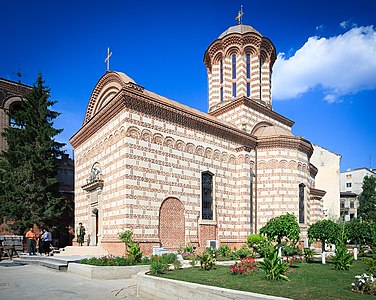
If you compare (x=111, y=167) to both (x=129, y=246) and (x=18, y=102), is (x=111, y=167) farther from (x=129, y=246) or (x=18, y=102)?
(x=18, y=102)

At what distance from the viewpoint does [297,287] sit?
25.5ft

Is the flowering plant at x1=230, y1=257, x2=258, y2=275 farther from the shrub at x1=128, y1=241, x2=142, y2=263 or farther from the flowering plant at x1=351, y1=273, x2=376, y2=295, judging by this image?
the shrub at x1=128, y1=241, x2=142, y2=263

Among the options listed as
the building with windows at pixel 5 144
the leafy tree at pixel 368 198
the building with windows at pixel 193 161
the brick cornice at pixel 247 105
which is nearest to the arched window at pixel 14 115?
the building with windows at pixel 5 144

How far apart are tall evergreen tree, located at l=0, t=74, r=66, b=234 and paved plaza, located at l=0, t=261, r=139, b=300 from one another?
35.1 ft

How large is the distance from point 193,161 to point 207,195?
6.45 ft

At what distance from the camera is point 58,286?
9641mm

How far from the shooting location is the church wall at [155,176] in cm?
1467

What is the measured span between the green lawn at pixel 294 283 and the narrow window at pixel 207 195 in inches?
276

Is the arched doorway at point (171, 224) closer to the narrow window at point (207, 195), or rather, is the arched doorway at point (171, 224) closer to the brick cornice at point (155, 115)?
the narrow window at point (207, 195)

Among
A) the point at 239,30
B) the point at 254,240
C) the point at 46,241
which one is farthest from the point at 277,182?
the point at 46,241

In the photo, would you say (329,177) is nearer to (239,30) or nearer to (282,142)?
(282,142)

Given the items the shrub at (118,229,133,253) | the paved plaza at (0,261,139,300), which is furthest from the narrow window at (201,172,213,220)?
the paved plaza at (0,261,139,300)

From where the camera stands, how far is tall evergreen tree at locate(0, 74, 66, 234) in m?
22.4

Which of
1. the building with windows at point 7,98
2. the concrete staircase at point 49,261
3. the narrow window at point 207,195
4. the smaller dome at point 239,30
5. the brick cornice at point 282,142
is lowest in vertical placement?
the concrete staircase at point 49,261
